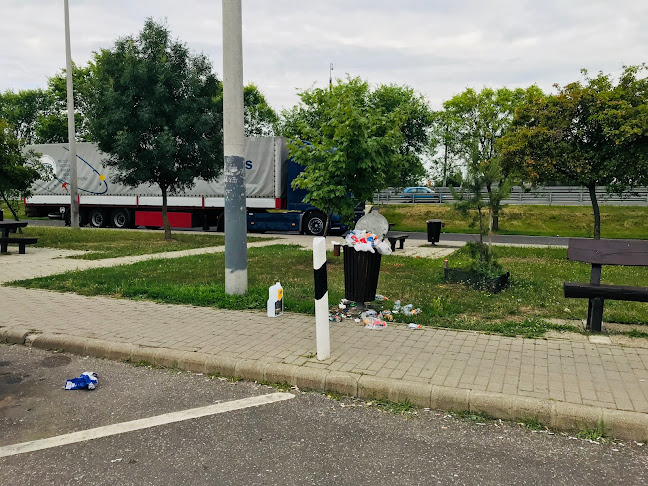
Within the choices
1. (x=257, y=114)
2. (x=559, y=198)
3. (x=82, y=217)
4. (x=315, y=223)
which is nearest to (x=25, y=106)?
(x=257, y=114)

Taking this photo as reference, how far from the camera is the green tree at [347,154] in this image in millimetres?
10906

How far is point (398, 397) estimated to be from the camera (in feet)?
14.4

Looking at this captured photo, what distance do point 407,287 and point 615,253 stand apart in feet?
11.7

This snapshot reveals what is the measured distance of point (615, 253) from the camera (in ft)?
20.4

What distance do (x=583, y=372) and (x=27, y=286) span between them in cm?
850

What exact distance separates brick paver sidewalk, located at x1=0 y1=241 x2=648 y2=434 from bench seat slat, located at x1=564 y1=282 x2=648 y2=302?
695mm

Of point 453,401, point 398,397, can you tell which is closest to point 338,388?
point 398,397

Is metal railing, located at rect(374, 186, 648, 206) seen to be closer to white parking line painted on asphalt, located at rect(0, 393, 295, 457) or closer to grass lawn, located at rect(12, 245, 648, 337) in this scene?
grass lawn, located at rect(12, 245, 648, 337)

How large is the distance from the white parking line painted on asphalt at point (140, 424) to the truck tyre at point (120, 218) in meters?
23.6

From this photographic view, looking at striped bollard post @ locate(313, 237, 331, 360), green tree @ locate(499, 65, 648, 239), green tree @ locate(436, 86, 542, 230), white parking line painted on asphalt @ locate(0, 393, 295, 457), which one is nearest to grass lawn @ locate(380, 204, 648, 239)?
green tree @ locate(436, 86, 542, 230)

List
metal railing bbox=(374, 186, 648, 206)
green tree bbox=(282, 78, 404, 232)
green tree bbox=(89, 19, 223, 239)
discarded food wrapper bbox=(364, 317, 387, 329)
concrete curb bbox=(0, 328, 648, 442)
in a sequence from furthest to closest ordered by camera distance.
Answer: metal railing bbox=(374, 186, 648, 206)
green tree bbox=(89, 19, 223, 239)
green tree bbox=(282, 78, 404, 232)
discarded food wrapper bbox=(364, 317, 387, 329)
concrete curb bbox=(0, 328, 648, 442)

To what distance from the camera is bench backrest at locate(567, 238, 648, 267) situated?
243 inches

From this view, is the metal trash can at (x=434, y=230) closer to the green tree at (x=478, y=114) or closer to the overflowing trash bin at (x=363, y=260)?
the overflowing trash bin at (x=363, y=260)

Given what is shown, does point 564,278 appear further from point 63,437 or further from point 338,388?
point 63,437
